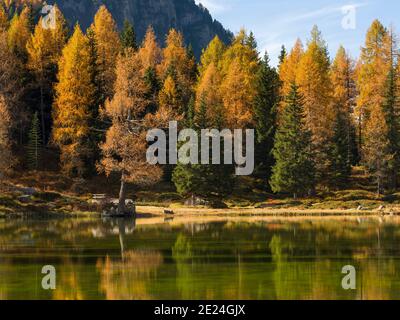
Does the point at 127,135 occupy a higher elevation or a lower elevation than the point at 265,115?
lower

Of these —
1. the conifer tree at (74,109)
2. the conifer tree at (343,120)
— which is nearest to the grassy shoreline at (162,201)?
the conifer tree at (74,109)

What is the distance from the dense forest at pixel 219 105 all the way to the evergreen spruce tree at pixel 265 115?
12 centimetres

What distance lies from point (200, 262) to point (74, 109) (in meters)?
43.9

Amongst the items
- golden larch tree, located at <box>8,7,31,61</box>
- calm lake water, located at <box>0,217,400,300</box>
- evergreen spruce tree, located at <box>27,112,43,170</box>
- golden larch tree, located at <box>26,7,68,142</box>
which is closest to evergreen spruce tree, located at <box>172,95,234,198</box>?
evergreen spruce tree, located at <box>27,112,43,170</box>

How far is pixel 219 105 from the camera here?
227 ft

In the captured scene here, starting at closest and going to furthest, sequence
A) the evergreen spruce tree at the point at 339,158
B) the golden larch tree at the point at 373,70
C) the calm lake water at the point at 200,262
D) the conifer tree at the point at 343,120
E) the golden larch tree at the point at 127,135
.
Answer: the calm lake water at the point at 200,262 < the golden larch tree at the point at 127,135 < the evergreen spruce tree at the point at 339,158 < the conifer tree at the point at 343,120 < the golden larch tree at the point at 373,70

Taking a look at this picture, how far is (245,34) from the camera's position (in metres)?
83.2

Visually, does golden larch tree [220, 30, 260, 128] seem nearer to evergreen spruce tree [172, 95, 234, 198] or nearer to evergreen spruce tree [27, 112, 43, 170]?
evergreen spruce tree [172, 95, 234, 198]

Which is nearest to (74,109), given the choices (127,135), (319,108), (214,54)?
(127,135)

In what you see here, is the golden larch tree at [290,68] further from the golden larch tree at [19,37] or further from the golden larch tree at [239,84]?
the golden larch tree at [19,37]

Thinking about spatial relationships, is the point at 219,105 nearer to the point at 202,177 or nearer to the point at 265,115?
the point at 265,115

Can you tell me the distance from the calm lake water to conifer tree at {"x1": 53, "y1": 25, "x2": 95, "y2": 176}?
28039 millimetres

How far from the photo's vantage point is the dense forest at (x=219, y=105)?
6462cm
